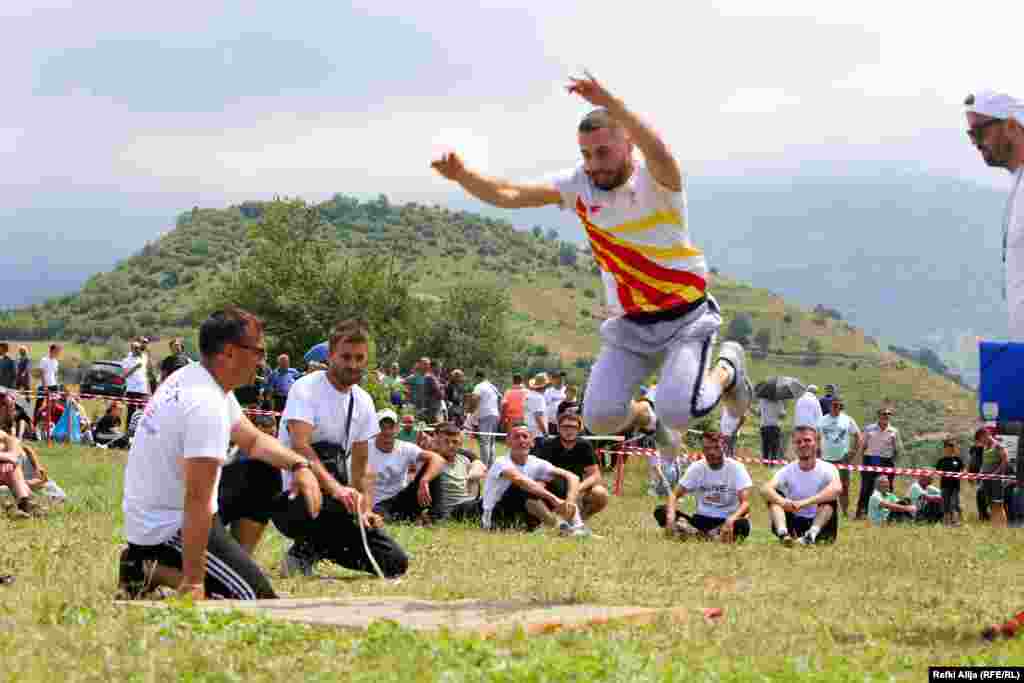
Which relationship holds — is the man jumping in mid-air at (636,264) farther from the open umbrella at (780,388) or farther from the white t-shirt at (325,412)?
the open umbrella at (780,388)

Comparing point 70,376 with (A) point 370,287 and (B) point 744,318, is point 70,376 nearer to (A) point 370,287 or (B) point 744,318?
(A) point 370,287

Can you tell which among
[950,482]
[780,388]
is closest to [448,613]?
[780,388]

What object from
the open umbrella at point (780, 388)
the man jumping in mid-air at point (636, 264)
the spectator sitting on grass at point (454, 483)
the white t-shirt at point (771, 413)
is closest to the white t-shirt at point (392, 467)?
the spectator sitting on grass at point (454, 483)

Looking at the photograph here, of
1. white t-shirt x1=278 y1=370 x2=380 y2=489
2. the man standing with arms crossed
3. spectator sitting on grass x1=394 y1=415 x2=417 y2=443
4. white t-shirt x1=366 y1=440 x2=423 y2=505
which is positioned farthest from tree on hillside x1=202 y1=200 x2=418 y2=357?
white t-shirt x1=278 y1=370 x2=380 y2=489

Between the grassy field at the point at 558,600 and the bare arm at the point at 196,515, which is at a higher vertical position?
the bare arm at the point at 196,515

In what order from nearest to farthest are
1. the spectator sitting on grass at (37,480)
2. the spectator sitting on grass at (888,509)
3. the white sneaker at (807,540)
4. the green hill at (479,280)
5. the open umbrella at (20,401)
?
the white sneaker at (807,540) → the spectator sitting on grass at (37,480) → the spectator sitting on grass at (888,509) → the open umbrella at (20,401) → the green hill at (479,280)

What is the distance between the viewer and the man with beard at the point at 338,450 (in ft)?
30.0

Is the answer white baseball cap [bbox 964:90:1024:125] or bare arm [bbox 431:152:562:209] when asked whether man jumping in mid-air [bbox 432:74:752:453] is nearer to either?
bare arm [bbox 431:152:562:209]

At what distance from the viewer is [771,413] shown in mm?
23031

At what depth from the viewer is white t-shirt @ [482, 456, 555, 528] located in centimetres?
1448

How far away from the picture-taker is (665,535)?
14562 millimetres

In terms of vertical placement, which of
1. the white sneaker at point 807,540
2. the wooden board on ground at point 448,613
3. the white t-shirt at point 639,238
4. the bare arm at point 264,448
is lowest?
the white sneaker at point 807,540

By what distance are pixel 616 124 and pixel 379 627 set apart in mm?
3233

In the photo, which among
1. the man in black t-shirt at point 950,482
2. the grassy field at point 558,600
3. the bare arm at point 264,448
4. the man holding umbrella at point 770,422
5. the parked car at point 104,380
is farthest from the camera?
the parked car at point 104,380
